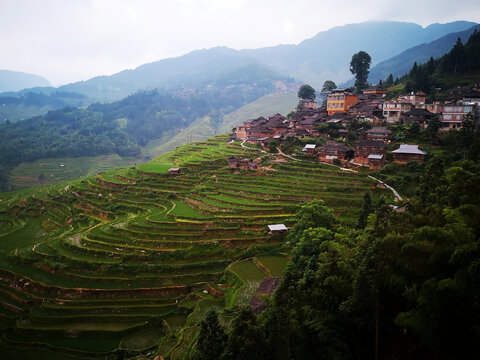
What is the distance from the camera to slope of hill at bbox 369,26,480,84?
372ft

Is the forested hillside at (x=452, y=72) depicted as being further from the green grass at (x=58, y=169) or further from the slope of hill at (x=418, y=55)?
the slope of hill at (x=418, y=55)

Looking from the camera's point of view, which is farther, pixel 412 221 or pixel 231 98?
pixel 231 98

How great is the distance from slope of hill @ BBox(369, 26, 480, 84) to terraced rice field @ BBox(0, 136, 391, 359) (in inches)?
4100

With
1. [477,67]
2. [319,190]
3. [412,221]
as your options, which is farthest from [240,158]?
[477,67]

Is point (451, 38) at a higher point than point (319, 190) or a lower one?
higher

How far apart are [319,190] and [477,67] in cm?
3695

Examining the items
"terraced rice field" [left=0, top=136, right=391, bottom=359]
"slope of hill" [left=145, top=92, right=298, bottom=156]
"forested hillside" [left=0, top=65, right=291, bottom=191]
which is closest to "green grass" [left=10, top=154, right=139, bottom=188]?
"forested hillside" [left=0, top=65, right=291, bottom=191]

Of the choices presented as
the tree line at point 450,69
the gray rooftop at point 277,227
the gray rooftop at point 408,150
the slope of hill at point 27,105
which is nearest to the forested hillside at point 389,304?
the gray rooftop at point 277,227

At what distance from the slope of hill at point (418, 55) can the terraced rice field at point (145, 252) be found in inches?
4100

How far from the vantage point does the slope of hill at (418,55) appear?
114m

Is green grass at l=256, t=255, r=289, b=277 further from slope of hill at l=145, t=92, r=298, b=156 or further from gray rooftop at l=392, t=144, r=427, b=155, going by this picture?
slope of hill at l=145, t=92, r=298, b=156

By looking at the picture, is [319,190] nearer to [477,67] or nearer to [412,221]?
[412,221]

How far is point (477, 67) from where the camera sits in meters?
46.3

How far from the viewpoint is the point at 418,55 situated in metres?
120
